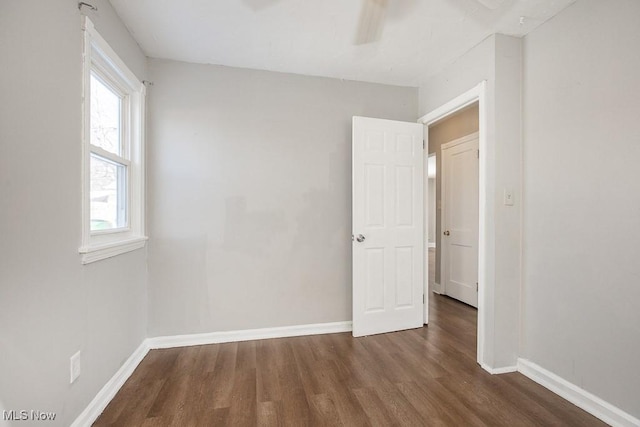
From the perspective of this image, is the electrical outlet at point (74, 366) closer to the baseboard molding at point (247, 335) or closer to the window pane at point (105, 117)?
the baseboard molding at point (247, 335)

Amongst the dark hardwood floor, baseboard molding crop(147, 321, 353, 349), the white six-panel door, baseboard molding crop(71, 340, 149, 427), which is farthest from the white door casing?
baseboard molding crop(71, 340, 149, 427)

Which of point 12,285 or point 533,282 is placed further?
point 533,282

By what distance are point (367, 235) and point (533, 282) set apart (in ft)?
4.37

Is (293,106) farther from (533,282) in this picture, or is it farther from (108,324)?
(533,282)

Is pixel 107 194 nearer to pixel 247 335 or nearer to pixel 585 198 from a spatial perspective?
pixel 247 335

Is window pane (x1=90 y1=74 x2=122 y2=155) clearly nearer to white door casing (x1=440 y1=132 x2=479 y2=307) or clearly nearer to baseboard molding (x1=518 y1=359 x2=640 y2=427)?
baseboard molding (x1=518 y1=359 x2=640 y2=427)

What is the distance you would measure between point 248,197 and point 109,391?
1.68 meters

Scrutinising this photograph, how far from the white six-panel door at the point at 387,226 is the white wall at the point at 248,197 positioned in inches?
7.9

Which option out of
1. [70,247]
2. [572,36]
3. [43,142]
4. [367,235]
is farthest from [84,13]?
[572,36]

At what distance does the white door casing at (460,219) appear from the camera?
3.61 m

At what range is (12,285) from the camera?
110cm

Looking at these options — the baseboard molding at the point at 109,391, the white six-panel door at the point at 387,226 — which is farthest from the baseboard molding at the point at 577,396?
the baseboard molding at the point at 109,391

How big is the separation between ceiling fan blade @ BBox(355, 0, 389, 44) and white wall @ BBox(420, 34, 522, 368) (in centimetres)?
87

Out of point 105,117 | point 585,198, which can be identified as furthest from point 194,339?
point 585,198
